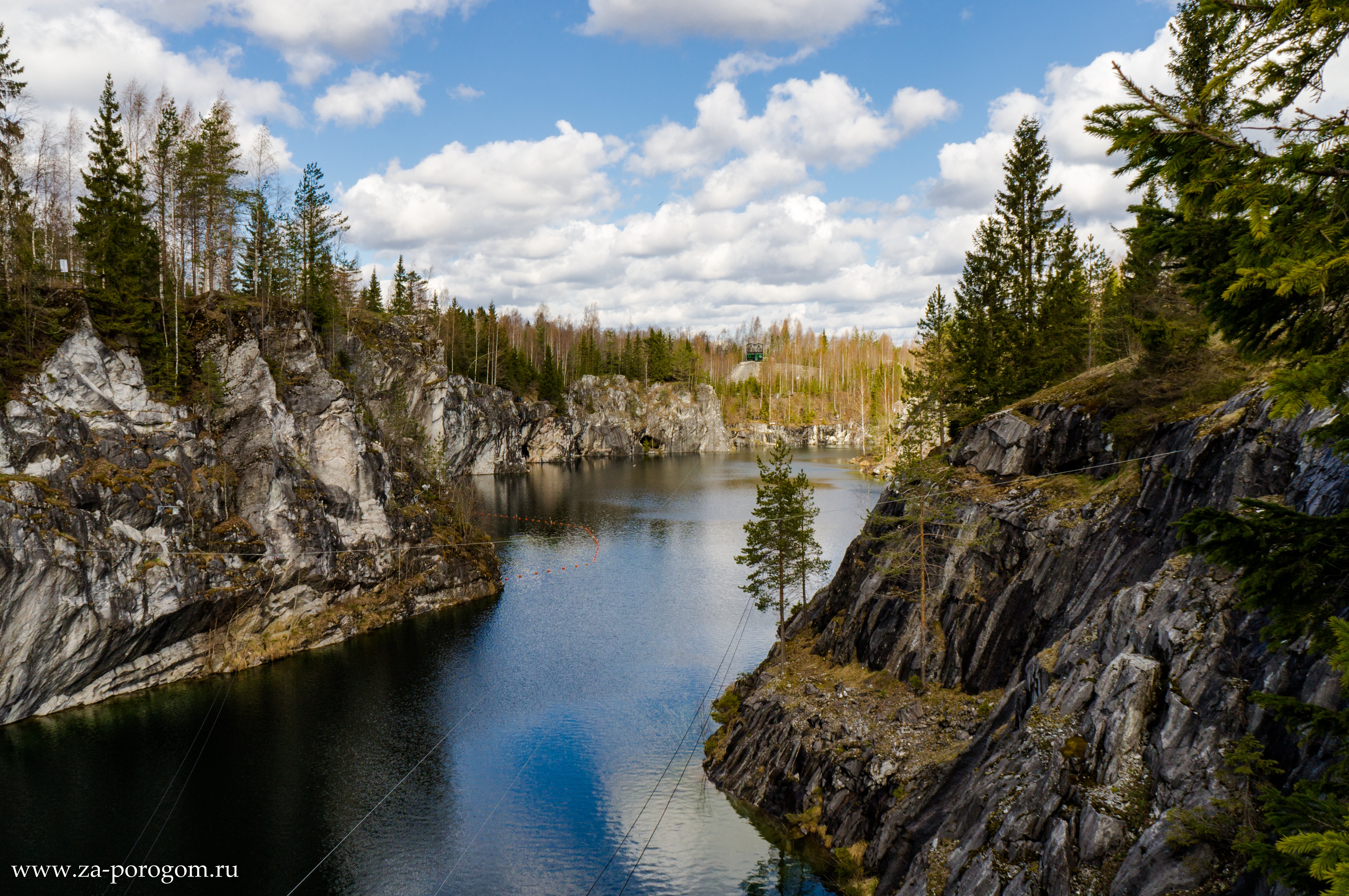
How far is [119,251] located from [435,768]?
33.9m

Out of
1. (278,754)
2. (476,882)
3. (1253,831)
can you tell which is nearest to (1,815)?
(278,754)

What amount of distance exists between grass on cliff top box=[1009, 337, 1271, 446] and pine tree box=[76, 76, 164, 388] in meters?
44.4

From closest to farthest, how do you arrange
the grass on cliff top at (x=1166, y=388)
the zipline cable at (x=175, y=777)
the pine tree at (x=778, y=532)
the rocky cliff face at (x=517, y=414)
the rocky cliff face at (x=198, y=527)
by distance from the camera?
the grass on cliff top at (x=1166, y=388) < the zipline cable at (x=175, y=777) < the rocky cliff face at (x=198, y=527) < the pine tree at (x=778, y=532) < the rocky cliff face at (x=517, y=414)

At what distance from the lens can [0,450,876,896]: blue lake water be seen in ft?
74.9

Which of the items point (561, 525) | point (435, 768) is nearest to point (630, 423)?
point (561, 525)

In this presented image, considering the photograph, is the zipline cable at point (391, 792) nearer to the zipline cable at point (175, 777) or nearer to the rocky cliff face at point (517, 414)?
Answer: the zipline cable at point (175, 777)

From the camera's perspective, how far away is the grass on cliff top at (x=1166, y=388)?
20.1 m

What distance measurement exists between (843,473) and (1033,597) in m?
78.7

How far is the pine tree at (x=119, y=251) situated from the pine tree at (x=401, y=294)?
4629 cm

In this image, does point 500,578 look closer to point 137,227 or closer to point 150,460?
point 150,460

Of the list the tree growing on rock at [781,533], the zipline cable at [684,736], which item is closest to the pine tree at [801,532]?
the tree growing on rock at [781,533]

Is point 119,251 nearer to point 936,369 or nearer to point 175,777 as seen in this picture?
point 175,777

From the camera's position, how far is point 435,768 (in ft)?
93.5

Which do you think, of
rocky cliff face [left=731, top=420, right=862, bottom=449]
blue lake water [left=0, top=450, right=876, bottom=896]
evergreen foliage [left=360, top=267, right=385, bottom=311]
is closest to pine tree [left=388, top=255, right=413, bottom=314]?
evergreen foliage [left=360, top=267, right=385, bottom=311]
